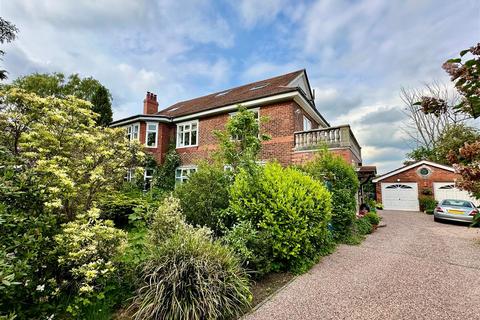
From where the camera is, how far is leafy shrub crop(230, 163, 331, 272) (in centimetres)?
484

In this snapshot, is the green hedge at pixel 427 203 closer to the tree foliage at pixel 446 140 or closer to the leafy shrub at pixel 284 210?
the tree foliage at pixel 446 140

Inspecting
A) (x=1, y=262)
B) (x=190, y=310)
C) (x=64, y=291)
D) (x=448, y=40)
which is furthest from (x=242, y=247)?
(x=448, y=40)

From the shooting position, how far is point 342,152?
32.5ft

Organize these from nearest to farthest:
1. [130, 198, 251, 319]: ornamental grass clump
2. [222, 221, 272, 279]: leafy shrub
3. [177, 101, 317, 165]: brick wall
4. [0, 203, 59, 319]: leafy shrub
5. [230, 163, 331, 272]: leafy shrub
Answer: [0, 203, 59, 319]: leafy shrub → [130, 198, 251, 319]: ornamental grass clump → [222, 221, 272, 279]: leafy shrub → [230, 163, 331, 272]: leafy shrub → [177, 101, 317, 165]: brick wall

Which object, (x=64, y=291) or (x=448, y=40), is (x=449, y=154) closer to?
(x=448, y=40)

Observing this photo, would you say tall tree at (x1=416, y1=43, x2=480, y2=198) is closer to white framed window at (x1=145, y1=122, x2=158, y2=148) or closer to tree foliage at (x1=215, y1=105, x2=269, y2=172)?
tree foliage at (x1=215, y1=105, x2=269, y2=172)

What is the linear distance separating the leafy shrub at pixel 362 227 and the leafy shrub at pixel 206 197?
5815 millimetres

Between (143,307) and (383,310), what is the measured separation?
11.7 feet

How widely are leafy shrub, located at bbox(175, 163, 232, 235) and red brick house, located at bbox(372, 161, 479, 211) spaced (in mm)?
19477

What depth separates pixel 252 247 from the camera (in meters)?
4.53

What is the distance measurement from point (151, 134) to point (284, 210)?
523 inches

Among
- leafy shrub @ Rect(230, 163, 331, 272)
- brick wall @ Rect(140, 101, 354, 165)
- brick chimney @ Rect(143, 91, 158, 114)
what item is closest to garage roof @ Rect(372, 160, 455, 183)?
brick wall @ Rect(140, 101, 354, 165)

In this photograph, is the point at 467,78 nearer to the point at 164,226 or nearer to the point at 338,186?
the point at 164,226

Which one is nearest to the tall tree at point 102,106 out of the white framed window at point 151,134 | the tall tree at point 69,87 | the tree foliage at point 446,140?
the tall tree at point 69,87
